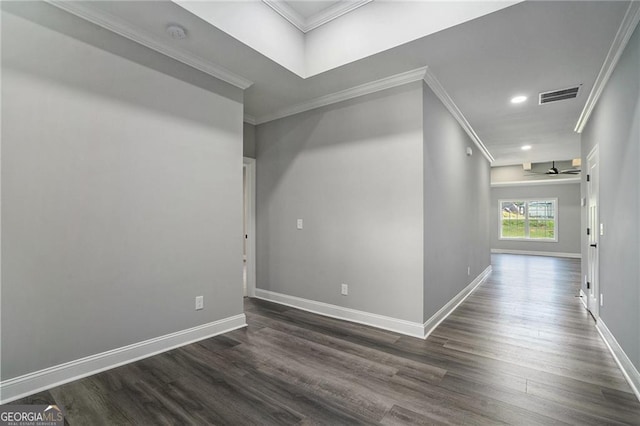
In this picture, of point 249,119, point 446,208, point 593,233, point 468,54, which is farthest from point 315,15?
point 593,233

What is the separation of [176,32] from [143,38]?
1.04ft

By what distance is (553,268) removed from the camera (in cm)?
780

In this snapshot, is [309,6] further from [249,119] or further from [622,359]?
[622,359]

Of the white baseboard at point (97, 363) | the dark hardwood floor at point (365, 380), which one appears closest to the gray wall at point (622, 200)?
the dark hardwood floor at point (365, 380)

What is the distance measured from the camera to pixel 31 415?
→ 1910 millimetres

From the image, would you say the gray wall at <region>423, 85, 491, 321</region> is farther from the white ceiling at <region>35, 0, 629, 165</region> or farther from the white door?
the white door

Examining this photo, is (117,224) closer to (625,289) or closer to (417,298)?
(417,298)

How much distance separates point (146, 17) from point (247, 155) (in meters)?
2.40

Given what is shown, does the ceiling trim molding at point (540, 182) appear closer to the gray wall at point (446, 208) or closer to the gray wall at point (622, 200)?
the gray wall at point (446, 208)

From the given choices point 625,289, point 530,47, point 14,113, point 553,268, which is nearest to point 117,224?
point 14,113

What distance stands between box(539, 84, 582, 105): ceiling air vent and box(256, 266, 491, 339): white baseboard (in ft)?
9.67

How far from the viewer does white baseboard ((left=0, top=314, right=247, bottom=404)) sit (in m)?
2.05

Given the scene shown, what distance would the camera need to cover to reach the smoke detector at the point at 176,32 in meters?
2.54

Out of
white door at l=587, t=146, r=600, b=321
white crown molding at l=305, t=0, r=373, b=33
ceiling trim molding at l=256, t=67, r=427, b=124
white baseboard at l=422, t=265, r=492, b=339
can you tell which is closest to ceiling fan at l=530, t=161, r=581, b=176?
white baseboard at l=422, t=265, r=492, b=339
